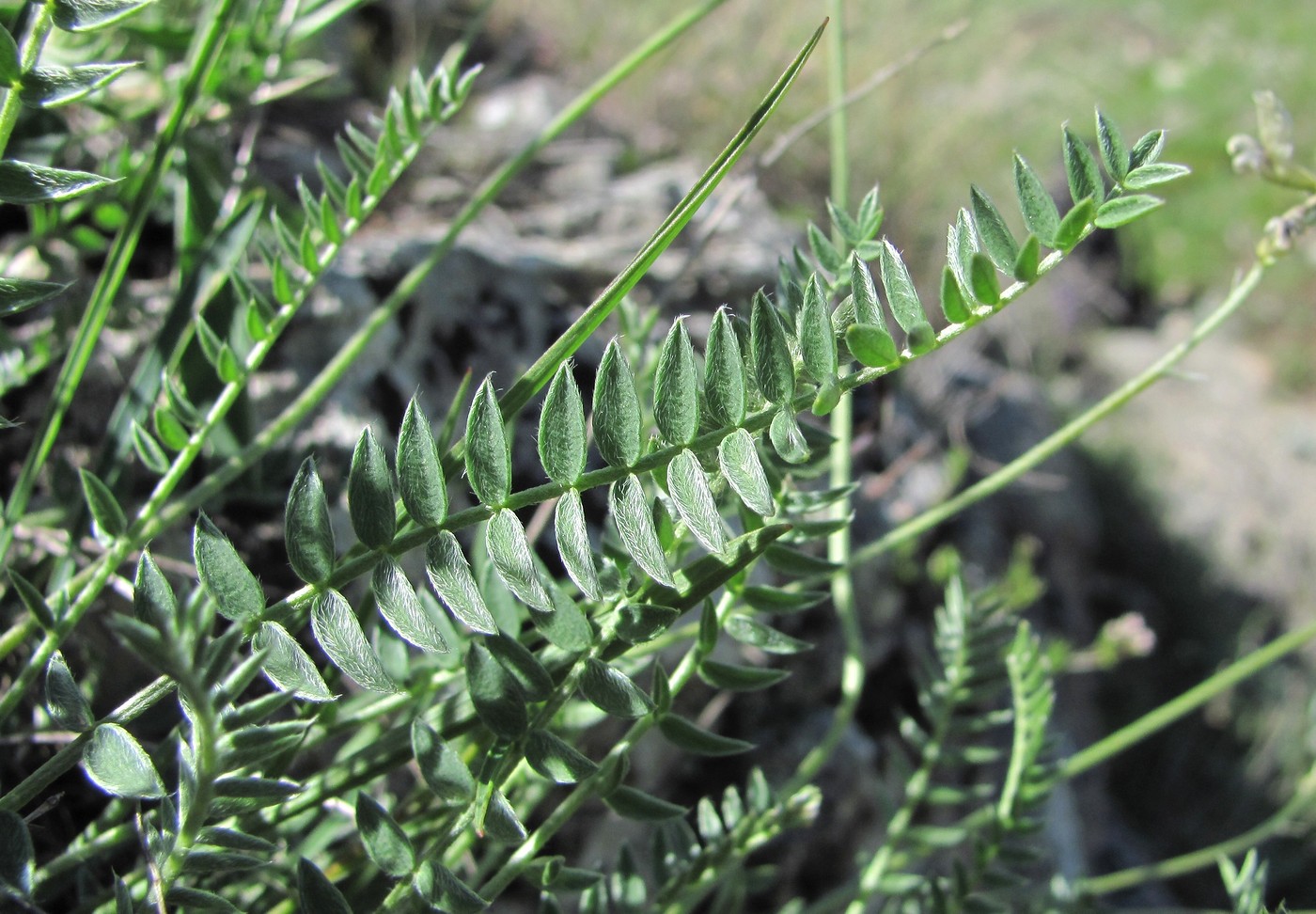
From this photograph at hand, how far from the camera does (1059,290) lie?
324 cm

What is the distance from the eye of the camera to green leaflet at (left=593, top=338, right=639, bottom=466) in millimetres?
329

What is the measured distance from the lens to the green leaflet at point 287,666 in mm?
317

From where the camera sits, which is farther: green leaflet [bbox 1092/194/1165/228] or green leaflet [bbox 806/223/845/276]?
green leaflet [bbox 806/223/845/276]

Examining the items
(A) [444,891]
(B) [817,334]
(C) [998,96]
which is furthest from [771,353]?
(C) [998,96]

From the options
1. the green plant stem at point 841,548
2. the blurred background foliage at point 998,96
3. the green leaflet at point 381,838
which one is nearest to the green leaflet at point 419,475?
the green leaflet at point 381,838

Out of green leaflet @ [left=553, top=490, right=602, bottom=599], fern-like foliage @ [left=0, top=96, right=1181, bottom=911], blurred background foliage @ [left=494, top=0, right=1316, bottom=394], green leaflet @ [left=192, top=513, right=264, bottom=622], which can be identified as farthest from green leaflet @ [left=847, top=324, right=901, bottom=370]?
blurred background foliage @ [left=494, top=0, right=1316, bottom=394]

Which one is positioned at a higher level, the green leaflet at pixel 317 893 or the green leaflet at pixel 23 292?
the green leaflet at pixel 23 292

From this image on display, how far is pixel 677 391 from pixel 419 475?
0.09 meters

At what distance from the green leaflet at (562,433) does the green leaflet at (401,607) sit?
6 centimetres

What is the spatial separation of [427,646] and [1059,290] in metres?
3.30

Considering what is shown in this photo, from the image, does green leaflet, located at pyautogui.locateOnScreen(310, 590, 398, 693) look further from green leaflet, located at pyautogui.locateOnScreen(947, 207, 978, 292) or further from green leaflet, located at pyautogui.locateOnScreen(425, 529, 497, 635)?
green leaflet, located at pyautogui.locateOnScreen(947, 207, 978, 292)

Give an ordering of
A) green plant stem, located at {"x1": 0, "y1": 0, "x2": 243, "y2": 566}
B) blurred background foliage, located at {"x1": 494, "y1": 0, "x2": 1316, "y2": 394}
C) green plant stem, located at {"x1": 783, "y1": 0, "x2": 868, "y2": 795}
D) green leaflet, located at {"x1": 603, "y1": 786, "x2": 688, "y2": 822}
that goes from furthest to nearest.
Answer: blurred background foliage, located at {"x1": 494, "y1": 0, "x2": 1316, "y2": 394}, green plant stem, located at {"x1": 783, "y1": 0, "x2": 868, "y2": 795}, green plant stem, located at {"x1": 0, "y1": 0, "x2": 243, "y2": 566}, green leaflet, located at {"x1": 603, "y1": 786, "x2": 688, "y2": 822}

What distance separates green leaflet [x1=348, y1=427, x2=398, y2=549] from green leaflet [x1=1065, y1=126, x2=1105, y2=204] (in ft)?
0.84

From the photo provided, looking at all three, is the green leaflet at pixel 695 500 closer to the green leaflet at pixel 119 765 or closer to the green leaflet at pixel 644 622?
the green leaflet at pixel 644 622
